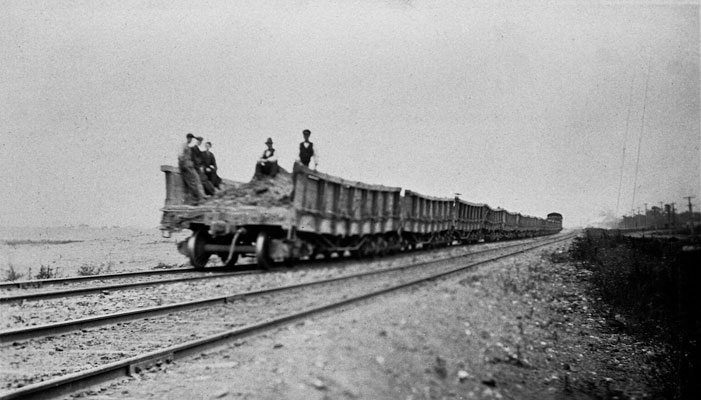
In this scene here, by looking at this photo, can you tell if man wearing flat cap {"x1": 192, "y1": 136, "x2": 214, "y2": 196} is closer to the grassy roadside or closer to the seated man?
the seated man

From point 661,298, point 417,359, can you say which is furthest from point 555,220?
point 417,359

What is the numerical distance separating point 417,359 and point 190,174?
6.36 feet

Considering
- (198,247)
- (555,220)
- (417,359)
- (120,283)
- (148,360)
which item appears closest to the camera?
(417,359)

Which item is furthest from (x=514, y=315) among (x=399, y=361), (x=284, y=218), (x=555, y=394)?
(x=284, y=218)

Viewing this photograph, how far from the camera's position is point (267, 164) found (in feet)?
9.25

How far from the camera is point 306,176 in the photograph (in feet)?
8.88

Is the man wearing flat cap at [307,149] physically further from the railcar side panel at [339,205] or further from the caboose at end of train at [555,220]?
the caboose at end of train at [555,220]

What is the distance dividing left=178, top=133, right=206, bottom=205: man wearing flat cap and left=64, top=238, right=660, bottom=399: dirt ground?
3.56 ft

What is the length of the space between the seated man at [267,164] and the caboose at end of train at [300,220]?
0.18 meters

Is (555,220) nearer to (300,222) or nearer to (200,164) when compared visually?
(300,222)

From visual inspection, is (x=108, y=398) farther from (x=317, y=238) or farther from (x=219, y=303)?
(x=317, y=238)

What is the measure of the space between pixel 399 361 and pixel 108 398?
292 centimetres

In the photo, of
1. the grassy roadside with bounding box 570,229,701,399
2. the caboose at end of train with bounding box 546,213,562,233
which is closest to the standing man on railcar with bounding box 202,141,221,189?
the caboose at end of train with bounding box 546,213,562,233

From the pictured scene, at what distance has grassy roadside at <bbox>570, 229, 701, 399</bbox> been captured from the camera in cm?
446
